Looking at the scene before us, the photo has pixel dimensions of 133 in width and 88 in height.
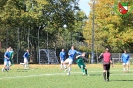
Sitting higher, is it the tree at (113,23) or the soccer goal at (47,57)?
the tree at (113,23)

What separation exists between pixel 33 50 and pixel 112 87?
128ft

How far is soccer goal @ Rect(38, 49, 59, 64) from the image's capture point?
181ft

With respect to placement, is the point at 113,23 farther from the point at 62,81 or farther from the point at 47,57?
the point at 62,81

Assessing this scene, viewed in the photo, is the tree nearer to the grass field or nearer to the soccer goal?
the soccer goal

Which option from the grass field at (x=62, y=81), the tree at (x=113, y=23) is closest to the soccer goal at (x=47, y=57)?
the tree at (x=113, y=23)

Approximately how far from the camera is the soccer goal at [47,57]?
55284 mm

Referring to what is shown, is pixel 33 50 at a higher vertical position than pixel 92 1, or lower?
lower

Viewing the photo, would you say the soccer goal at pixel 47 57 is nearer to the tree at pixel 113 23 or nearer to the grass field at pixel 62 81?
the tree at pixel 113 23

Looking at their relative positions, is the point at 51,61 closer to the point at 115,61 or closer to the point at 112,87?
the point at 115,61

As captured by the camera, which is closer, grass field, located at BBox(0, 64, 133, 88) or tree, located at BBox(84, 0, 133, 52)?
grass field, located at BBox(0, 64, 133, 88)

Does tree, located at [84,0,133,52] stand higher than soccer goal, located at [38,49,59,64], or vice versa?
tree, located at [84,0,133,52]

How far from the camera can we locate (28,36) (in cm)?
5462

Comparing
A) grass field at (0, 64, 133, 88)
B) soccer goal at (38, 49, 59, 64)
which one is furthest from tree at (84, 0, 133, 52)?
grass field at (0, 64, 133, 88)

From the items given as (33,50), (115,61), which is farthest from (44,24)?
(115,61)
